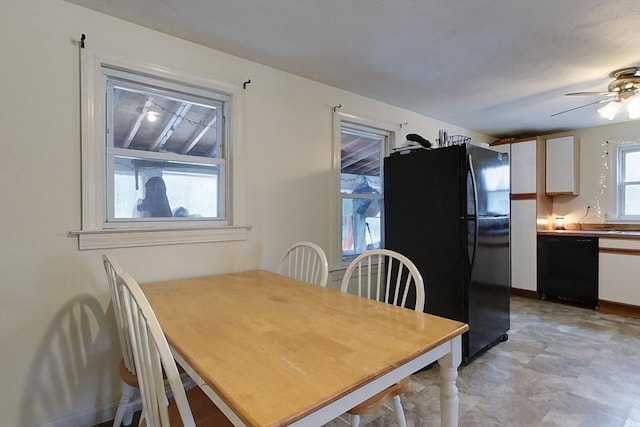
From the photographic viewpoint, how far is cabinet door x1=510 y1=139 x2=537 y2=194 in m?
4.30

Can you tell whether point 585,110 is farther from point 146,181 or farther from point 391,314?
point 146,181

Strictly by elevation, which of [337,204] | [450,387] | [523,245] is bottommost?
[450,387]

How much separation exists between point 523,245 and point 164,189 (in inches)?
169

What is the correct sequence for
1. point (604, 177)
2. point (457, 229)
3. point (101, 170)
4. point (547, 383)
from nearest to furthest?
1. point (101, 170)
2. point (547, 383)
3. point (457, 229)
4. point (604, 177)

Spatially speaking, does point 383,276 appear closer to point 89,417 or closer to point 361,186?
point 361,186

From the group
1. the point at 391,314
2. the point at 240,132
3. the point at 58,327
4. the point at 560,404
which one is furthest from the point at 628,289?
the point at 58,327

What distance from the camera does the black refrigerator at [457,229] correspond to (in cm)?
238

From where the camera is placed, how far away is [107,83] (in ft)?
6.22

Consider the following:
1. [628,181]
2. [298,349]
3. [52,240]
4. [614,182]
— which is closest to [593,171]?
[614,182]

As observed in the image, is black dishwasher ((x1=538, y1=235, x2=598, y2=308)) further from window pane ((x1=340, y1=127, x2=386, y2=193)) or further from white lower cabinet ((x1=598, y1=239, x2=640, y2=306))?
window pane ((x1=340, y1=127, x2=386, y2=193))

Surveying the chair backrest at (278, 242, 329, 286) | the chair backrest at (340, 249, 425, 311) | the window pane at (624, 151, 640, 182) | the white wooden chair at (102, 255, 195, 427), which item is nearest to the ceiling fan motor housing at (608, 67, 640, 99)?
the window pane at (624, 151, 640, 182)

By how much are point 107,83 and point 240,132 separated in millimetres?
793

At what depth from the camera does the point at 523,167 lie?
437cm

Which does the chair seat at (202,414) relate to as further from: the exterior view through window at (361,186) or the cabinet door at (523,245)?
the cabinet door at (523,245)
